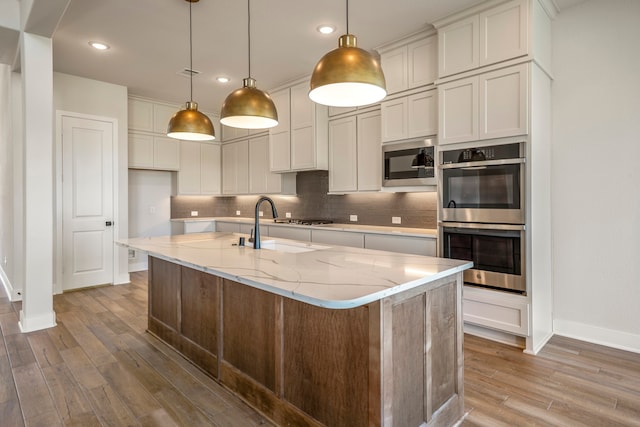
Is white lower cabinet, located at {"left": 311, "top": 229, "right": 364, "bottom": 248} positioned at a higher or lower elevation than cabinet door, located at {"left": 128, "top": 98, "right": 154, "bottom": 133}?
lower

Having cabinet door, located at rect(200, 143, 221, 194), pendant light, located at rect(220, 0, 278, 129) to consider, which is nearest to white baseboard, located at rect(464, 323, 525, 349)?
pendant light, located at rect(220, 0, 278, 129)

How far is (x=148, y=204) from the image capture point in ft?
20.1

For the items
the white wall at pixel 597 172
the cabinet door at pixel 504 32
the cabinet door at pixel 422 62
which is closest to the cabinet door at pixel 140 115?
the cabinet door at pixel 422 62

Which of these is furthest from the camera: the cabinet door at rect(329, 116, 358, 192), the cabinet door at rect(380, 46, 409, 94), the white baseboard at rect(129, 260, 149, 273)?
the white baseboard at rect(129, 260, 149, 273)

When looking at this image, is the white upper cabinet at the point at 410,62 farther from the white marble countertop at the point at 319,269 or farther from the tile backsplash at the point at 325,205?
the white marble countertop at the point at 319,269

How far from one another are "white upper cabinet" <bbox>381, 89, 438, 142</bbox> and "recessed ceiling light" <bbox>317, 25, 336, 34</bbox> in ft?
2.92

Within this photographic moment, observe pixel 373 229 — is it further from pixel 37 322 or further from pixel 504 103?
pixel 37 322

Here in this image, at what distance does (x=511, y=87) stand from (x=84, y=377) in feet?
12.5

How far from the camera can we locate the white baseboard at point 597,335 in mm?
2852

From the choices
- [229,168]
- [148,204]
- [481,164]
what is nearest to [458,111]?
[481,164]

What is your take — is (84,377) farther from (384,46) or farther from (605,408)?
(384,46)

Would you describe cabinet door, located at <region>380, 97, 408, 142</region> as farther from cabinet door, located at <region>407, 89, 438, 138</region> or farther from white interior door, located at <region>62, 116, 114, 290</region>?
white interior door, located at <region>62, 116, 114, 290</region>

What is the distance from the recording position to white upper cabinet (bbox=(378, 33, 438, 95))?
3434 millimetres

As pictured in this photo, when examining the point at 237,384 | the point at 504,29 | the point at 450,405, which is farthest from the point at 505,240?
the point at 237,384
